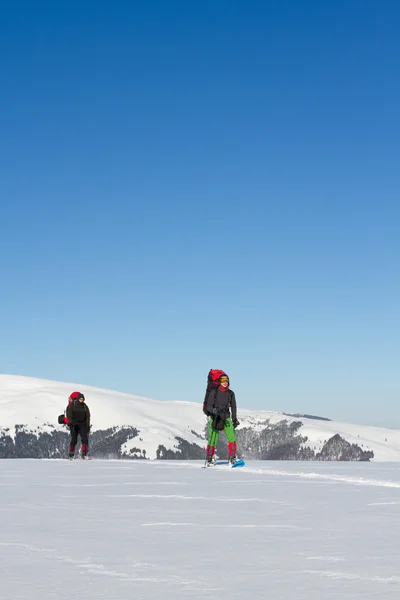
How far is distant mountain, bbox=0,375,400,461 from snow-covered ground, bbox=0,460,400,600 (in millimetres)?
149349

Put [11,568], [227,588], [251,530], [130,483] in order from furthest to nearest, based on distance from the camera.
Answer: [130,483] → [251,530] → [11,568] → [227,588]

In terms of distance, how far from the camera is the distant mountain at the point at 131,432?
169125 mm

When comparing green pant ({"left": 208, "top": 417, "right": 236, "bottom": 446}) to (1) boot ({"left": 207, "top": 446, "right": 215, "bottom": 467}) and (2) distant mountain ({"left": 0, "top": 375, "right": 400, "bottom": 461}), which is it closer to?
(1) boot ({"left": 207, "top": 446, "right": 215, "bottom": 467})

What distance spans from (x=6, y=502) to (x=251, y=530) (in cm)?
445

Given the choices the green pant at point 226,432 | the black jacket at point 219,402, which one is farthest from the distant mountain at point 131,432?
the black jacket at point 219,402

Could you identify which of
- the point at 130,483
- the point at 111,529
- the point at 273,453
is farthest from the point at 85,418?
the point at 273,453

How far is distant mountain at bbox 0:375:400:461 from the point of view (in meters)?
169

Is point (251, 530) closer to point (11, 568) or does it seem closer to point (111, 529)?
point (111, 529)

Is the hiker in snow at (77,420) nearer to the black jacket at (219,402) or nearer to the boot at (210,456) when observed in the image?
the boot at (210,456)

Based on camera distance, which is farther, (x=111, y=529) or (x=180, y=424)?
(x=180, y=424)

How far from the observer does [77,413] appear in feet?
95.4

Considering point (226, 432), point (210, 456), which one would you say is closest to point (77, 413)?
point (210, 456)

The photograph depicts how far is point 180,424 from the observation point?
189m

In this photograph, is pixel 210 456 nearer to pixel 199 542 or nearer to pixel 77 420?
pixel 77 420
